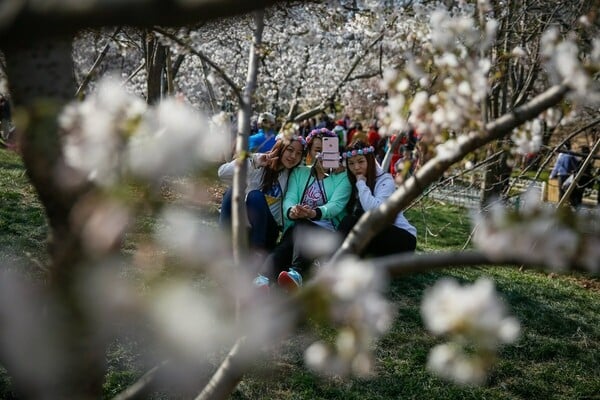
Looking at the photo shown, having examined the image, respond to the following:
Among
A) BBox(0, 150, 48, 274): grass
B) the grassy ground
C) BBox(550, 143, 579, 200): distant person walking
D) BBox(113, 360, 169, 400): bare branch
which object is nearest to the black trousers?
the grassy ground

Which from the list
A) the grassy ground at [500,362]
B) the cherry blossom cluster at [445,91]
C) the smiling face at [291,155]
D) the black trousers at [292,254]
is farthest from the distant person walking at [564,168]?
the cherry blossom cluster at [445,91]

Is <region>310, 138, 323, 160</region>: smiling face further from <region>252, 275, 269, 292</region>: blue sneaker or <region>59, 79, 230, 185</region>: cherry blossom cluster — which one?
<region>59, 79, 230, 185</region>: cherry blossom cluster

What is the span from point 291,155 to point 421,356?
1.71 metres

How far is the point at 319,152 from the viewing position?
4.59 m

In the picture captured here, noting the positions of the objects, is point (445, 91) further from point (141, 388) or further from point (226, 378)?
point (141, 388)

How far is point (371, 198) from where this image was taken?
4.27 metres

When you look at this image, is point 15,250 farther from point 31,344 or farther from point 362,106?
point 362,106

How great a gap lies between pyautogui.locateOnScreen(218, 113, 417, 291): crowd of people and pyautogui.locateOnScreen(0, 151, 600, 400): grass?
24.6 inches

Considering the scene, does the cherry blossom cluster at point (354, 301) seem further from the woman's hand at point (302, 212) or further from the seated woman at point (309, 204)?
the woman's hand at point (302, 212)

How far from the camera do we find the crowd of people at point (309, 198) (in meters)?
4.25

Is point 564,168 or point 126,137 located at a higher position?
point 126,137

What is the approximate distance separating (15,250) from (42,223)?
40.4 inches

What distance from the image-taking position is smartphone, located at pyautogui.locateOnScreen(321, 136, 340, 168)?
442 centimetres

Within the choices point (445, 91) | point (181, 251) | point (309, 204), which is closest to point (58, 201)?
point (181, 251)
